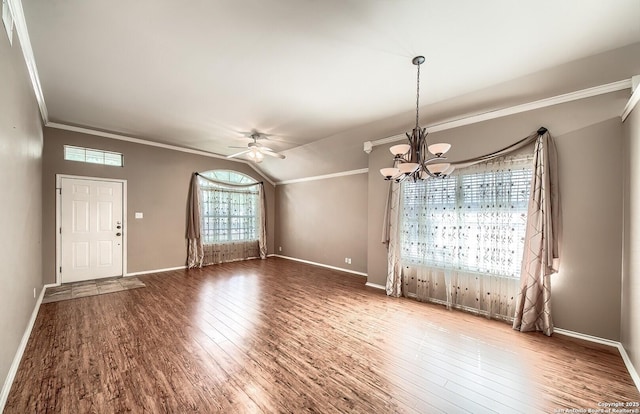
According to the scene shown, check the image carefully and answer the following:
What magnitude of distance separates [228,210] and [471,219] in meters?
5.97

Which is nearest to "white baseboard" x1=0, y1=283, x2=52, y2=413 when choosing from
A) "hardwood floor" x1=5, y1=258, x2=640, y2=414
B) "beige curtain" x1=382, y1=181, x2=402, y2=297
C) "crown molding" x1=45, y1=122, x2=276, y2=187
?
"hardwood floor" x1=5, y1=258, x2=640, y2=414

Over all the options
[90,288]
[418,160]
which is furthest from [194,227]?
[418,160]

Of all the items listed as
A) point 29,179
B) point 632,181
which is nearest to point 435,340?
point 632,181

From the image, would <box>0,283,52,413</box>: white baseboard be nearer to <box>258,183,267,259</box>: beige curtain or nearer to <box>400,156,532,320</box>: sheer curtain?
<box>400,156,532,320</box>: sheer curtain

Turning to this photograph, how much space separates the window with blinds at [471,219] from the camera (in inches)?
126

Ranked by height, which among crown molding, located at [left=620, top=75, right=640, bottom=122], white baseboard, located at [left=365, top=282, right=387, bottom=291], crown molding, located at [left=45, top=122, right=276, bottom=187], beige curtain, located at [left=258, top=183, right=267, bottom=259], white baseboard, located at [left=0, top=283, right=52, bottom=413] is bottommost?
white baseboard, located at [left=365, top=282, right=387, bottom=291]

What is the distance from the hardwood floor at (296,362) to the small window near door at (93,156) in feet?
8.99

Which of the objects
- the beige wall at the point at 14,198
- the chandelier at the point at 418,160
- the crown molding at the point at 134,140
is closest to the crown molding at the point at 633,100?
the chandelier at the point at 418,160

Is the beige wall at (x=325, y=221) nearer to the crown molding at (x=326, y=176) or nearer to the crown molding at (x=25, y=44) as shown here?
the crown molding at (x=326, y=176)

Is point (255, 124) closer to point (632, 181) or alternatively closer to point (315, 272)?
point (315, 272)

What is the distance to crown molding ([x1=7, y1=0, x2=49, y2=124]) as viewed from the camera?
1.86m

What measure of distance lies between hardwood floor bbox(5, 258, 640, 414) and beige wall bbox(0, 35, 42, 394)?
0.40m

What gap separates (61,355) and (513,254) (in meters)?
5.16

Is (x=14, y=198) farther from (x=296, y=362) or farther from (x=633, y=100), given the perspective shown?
(x=633, y=100)
